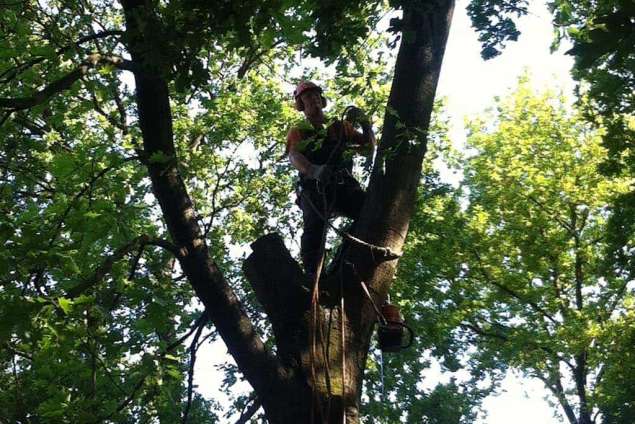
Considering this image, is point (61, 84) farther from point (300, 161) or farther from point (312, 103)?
point (312, 103)

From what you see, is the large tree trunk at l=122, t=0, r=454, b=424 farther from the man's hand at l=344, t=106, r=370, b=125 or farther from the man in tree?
the man in tree

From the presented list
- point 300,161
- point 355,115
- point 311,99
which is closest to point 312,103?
point 311,99

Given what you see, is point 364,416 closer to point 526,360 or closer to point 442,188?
point 526,360

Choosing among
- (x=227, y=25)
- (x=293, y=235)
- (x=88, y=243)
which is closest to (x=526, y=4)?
(x=227, y=25)

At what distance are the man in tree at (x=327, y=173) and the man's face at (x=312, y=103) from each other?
0.79ft

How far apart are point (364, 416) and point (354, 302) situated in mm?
10045

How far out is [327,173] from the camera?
3.84 metres

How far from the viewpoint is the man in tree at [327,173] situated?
385 cm

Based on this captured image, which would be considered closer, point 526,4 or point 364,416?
point 526,4

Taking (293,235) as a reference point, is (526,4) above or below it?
below

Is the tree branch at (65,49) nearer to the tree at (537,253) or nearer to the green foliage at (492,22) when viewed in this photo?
the green foliage at (492,22)

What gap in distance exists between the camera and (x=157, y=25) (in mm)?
3066

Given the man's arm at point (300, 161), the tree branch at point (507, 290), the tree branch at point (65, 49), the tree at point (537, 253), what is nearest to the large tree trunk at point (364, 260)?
the man's arm at point (300, 161)

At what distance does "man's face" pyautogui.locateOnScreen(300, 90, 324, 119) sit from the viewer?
460 cm
